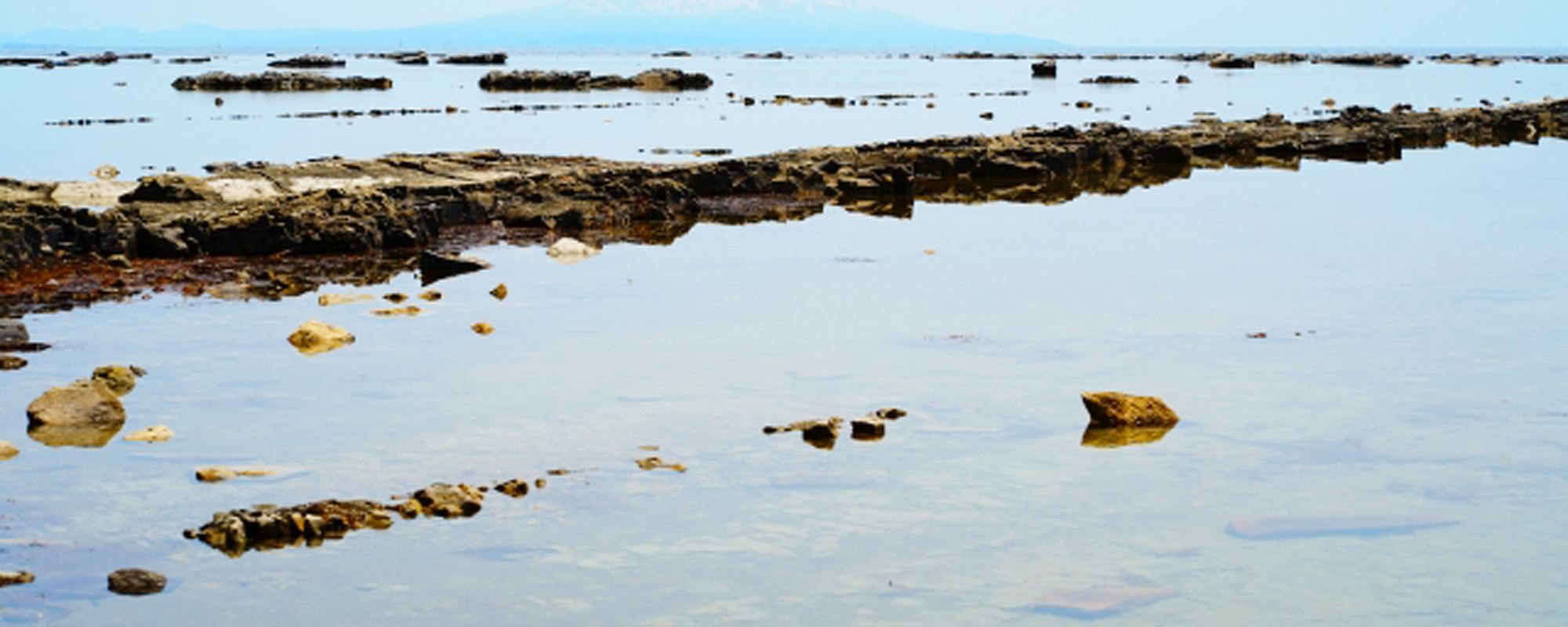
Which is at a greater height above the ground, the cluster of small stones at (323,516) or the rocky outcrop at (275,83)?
the rocky outcrop at (275,83)

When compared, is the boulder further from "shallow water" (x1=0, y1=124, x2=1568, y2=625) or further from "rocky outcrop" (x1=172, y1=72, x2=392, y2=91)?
"rocky outcrop" (x1=172, y1=72, x2=392, y2=91)

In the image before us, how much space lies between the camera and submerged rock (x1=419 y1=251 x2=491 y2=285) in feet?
61.8

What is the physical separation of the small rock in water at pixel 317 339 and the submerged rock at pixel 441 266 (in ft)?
13.0

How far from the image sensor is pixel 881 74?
4146 inches

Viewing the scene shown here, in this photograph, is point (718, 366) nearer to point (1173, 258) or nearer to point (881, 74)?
point (1173, 258)

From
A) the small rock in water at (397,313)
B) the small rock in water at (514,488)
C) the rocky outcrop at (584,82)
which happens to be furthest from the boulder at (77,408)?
the rocky outcrop at (584,82)

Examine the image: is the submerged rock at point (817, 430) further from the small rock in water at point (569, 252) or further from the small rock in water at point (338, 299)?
the small rock in water at point (569, 252)

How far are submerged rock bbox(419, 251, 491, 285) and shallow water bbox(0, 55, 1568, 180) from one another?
12885mm

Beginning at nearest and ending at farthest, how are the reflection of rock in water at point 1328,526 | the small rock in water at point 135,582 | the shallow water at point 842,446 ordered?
the small rock in water at point 135,582, the shallow water at point 842,446, the reflection of rock in water at point 1328,526

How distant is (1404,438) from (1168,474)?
198 centimetres

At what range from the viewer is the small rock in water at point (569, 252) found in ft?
67.2

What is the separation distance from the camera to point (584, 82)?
8056cm

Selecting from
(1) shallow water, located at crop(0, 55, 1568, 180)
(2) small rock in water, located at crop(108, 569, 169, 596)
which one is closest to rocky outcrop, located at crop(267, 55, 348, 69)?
(1) shallow water, located at crop(0, 55, 1568, 180)

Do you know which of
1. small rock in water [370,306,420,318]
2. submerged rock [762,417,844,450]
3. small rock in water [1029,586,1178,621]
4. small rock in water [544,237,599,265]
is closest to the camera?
small rock in water [1029,586,1178,621]
